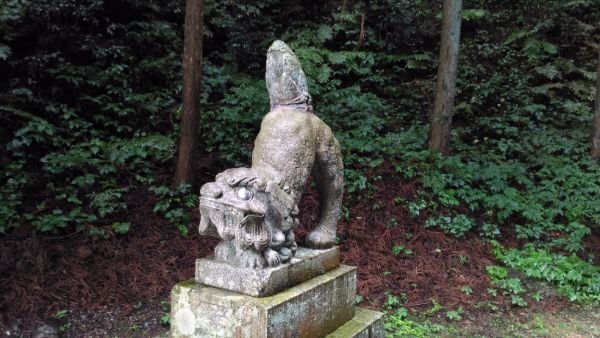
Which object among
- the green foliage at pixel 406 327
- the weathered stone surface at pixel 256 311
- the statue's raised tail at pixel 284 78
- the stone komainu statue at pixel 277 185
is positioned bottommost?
the green foliage at pixel 406 327

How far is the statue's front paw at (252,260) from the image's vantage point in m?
2.63

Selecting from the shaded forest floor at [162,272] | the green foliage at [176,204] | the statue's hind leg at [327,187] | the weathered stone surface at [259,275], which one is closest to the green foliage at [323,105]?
the green foliage at [176,204]

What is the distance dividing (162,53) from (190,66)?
3.86 m

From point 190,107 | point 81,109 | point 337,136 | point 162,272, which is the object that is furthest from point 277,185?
point 81,109

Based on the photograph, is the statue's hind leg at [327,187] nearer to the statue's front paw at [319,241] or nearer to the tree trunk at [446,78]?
the statue's front paw at [319,241]

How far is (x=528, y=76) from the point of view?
11.5 meters

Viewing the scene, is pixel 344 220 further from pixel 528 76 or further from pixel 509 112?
pixel 528 76

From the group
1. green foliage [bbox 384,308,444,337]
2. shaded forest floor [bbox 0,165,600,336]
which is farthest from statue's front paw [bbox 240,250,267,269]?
shaded forest floor [bbox 0,165,600,336]

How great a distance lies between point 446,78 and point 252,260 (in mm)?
6758

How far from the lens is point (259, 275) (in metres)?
2.59

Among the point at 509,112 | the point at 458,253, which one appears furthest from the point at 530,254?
the point at 509,112

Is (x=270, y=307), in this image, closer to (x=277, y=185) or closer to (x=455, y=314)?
(x=277, y=185)

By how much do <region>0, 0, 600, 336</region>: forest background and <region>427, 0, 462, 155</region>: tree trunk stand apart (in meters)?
0.40

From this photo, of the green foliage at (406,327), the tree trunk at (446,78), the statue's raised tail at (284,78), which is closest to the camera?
the statue's raised tail at (284,78)
